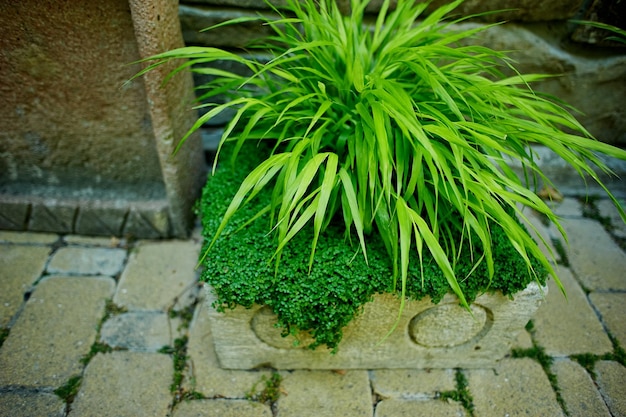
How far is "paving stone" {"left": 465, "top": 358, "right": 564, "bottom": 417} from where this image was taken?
1608mm

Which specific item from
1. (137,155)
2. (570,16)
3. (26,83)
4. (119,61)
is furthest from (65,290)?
(570,16)

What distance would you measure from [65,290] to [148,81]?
38.9 inches

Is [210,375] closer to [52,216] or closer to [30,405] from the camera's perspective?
[30,405]

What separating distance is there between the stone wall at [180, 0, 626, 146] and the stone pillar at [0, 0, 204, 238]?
0.31 metres

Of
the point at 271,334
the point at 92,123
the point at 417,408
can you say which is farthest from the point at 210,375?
the point at 92,123

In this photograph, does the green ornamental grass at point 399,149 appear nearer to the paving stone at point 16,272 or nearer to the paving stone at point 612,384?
the paving stone at point 612,384

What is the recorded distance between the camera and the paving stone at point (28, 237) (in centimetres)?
215

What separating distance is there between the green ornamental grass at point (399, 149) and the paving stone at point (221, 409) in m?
0.57

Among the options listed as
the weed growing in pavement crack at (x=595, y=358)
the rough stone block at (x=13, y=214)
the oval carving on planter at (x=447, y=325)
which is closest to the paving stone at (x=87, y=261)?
the rough stone block at (x=13, y=214)

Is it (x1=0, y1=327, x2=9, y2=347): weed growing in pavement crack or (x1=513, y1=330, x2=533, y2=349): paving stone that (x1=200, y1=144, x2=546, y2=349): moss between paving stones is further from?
(x1=0, y1=327, x2=9, y2=347): weed growing in pavement crack

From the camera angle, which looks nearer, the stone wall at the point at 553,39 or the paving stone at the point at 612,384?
the paving stone at the point at 612,384

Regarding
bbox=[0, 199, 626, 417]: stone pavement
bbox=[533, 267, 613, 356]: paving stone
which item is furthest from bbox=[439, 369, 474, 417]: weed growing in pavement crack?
bbox=[533, 267, 613, 356]: paving stone

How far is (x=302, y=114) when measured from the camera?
1.53 meters

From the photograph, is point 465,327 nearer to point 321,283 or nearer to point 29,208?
point 321,283
